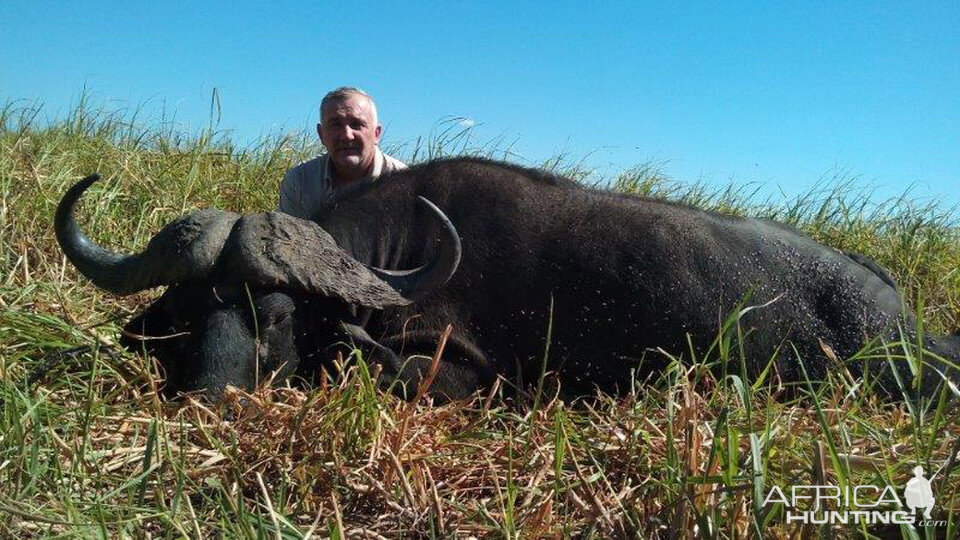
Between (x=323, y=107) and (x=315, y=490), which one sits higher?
(x=323, y=107)

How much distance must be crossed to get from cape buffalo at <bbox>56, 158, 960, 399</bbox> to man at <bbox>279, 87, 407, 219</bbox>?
128cm

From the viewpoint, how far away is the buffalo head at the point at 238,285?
10.6ft

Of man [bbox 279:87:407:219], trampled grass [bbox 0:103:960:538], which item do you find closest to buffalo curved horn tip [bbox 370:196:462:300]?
trampled grass [bbox 0:103:960:538]

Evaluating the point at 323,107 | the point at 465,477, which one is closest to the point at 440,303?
the point at 465,477

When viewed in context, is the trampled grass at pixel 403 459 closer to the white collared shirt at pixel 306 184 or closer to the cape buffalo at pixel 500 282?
the cape buffalo at pixel 500 282

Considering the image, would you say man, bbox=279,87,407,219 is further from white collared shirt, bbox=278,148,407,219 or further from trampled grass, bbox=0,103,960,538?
trampled grass, bbox=0,103,960,538

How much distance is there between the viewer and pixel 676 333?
3891mm

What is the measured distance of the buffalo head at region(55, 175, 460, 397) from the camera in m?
3.22

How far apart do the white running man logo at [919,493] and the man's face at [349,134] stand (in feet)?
13.6

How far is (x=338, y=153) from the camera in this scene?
18.1ft

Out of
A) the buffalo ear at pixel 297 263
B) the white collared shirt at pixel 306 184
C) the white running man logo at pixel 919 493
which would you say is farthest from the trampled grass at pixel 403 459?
the white collared shirt at pixel 306 184

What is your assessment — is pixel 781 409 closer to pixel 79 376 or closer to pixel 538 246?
pixel 538 246

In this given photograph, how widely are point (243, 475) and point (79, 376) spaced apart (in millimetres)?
1118

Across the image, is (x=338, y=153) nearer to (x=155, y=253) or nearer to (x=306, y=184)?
(x=306, y=184)
